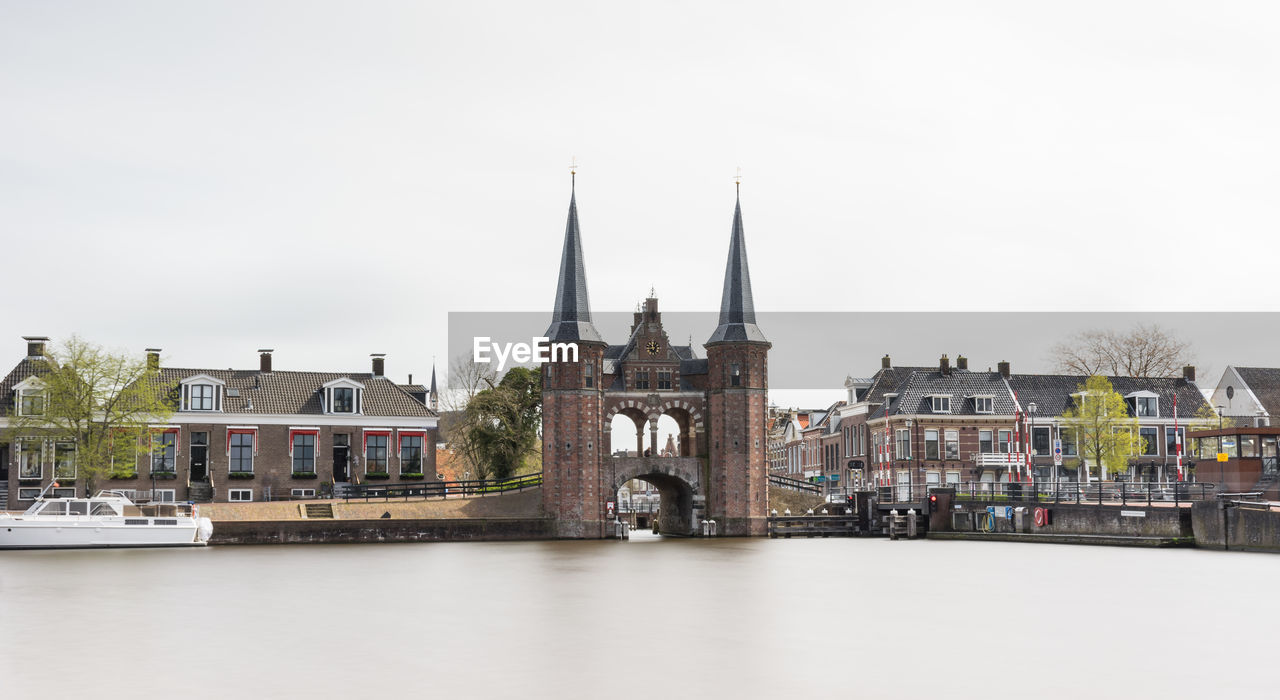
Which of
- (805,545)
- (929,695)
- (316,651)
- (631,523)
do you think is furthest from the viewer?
(631,523)

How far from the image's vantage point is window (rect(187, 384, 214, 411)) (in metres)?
61.8

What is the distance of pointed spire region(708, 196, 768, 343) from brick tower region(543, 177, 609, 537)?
21.5 ft

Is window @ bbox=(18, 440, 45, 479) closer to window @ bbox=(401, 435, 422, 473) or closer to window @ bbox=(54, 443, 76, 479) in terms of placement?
window @ bbox=(54, 443, 76, 479)

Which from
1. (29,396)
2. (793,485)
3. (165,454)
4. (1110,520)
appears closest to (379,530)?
(165,454)

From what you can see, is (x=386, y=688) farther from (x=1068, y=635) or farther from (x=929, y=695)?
(x=1068, y=635)

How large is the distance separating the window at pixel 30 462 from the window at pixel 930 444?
157 ft

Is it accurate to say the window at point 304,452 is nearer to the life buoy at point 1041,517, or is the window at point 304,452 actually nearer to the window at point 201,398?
the window at point 201,398

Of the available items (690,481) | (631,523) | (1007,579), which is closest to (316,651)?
(1007,579)

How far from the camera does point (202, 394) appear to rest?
6200 cm

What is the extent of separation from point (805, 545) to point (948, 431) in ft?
82.8

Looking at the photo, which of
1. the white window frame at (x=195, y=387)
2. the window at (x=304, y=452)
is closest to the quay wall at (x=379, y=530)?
the window at (x=304, y=452)

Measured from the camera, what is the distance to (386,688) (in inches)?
608

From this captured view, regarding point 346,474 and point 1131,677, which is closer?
point 1131,677

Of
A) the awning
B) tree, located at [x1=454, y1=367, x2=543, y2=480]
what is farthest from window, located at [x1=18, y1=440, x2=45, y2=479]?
tree, located at [x1=454, y1=367, x2=543, y2=480]
